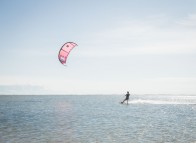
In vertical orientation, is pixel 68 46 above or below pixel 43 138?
above

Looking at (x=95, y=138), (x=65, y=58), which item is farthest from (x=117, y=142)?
(x=65, y=58)

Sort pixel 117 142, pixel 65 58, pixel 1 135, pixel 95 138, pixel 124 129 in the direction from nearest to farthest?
1. pixel 117 142
2. pixel 95 138
3. pixel 1 135
4. pixel 124 129
5. pixel 65 58

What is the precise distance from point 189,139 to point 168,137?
1.35 meters

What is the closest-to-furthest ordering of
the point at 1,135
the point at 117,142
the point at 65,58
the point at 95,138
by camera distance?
1. the point at 117,142
2. the point at 95,138
3. the point at 1,135
4. the point at 65,58

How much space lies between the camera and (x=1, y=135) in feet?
69.5

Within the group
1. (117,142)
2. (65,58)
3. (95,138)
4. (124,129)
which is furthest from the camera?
(65,58)

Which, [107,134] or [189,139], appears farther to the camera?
[107,134]

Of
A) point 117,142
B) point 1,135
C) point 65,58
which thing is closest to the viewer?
point 117,142

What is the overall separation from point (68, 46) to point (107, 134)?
9747 millimetres

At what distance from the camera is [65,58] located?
90.7 ft

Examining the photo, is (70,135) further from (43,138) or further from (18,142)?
(18,142)

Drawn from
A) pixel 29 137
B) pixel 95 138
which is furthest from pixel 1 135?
pixel 95 138

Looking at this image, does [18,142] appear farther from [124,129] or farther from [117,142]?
[124,129]

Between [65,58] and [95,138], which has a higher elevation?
[65,58]
